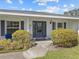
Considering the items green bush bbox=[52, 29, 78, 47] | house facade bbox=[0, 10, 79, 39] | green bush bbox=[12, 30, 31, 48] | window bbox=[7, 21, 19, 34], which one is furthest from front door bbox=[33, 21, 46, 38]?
green bush bbox=[52, 29, 78, 47]

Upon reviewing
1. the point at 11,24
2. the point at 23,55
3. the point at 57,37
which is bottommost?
the point at 23,55

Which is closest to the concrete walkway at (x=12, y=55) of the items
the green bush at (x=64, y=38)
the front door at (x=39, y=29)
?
the green bush at (x=64, y=38)

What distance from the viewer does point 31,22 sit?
67.7 ft

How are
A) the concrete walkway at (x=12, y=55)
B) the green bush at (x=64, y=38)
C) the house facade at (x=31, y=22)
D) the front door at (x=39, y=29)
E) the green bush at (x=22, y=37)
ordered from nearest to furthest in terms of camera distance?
the concrete walkway at (x=12, y=55) < the green bush at (x=64, y=38) < the green bush at (x=22, y=37) < the house facade at (x=31, y=22) < the front door at (x=39, y=29)

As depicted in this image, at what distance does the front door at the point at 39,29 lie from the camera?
70.0 feet

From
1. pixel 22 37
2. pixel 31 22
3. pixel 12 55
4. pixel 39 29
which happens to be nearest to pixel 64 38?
pixel 22 37

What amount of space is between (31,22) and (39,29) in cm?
178

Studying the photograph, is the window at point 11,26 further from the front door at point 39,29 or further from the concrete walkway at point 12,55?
the concrete walkway at point 12,55

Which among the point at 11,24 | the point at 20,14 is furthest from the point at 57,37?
the point at 11,24

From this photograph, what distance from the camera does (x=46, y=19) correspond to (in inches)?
859

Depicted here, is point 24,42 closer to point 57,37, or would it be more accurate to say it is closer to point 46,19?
point 57,37

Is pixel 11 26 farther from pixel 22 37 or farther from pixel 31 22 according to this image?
pixel 22 37

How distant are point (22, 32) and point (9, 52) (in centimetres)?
281

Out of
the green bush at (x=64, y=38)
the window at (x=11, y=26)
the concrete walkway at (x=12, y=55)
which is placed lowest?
the concrete walkway at (x=12, y=55)
